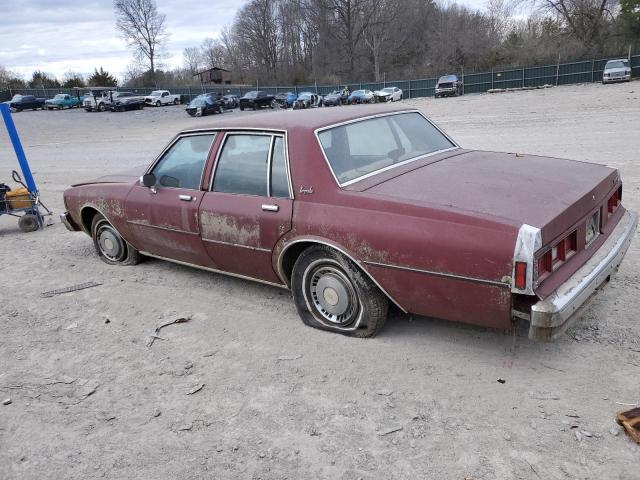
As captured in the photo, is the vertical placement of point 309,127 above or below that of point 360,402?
above

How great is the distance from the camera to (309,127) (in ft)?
13.5

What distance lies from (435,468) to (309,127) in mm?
2457

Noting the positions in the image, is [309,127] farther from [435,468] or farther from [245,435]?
[435,468]

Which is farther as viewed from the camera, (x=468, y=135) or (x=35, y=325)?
(x=468, y=135)

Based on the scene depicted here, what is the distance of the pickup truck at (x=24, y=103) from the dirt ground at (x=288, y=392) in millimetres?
54467

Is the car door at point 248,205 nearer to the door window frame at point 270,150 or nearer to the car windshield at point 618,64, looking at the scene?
the door window frame at point 270,150

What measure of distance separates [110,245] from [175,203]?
157 cm

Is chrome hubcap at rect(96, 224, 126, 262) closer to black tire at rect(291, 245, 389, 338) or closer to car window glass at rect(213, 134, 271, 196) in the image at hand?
car window glass at rect(213, 134, 271, 196)

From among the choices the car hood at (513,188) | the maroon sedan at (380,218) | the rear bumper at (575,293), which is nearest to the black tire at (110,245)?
the maroon sedan at (380,218)

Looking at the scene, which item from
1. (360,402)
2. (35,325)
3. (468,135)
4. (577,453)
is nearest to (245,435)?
(360,402)

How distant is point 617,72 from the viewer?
33.9 meters

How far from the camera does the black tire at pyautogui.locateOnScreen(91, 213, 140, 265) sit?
588 centimetres

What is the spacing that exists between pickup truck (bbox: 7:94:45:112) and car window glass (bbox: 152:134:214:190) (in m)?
54.2

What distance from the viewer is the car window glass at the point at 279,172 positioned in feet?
13.4
